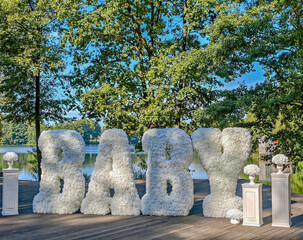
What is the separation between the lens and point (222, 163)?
6.45m

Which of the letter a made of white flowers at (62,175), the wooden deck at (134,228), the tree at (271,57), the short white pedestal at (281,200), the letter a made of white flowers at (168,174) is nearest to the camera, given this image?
the wooden deck at (134,228)

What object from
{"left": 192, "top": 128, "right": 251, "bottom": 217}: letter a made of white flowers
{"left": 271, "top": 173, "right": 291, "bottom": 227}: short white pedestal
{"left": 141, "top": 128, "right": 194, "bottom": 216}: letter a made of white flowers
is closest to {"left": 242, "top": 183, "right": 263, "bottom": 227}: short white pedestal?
{"left": 271, "top": 173, "right": 291, "bottom": 227}: short white pedestal

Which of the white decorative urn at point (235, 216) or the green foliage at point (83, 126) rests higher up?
the green foliage at point (83, 126)

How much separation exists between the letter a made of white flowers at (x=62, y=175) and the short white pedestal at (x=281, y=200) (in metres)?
3.35

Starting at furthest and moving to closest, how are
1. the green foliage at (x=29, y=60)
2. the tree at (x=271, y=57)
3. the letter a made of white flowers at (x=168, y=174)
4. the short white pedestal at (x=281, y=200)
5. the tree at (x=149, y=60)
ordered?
the green foliage at (x=29, y=60) → the tree at (x=149, y=60) → the tree at (x=271, y=57) → the letter a made of white flowers at (x=168, y=174) → the short white pedestal at (x=281, y=200)

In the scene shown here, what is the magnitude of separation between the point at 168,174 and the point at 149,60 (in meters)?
7.23

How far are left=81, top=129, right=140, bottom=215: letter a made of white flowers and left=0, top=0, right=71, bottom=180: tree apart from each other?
7410 millimetres

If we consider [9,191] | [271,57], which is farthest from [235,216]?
[271,57]

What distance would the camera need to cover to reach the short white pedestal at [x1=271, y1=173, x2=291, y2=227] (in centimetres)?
552

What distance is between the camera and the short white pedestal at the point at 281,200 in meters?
5.52

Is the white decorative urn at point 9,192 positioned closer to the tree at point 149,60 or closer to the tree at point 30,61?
the tree at point 149,60

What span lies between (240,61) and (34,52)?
7.85 meters

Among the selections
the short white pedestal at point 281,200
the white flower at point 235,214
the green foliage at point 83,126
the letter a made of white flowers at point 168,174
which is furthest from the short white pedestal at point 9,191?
the green foliage at point 83,126

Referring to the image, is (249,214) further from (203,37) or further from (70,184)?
(203,37)
